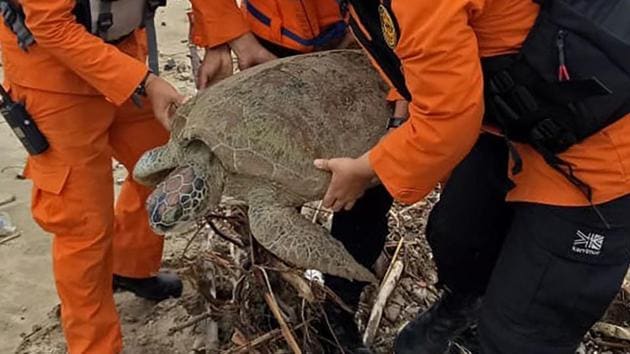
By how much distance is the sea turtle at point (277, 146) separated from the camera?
2197mm

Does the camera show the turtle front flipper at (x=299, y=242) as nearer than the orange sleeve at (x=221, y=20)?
Yes

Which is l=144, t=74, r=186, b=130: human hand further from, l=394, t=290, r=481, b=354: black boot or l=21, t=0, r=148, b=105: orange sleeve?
l=394, t=290, r=481, b=354: black boot

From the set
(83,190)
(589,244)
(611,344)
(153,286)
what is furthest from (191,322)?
(589,244)

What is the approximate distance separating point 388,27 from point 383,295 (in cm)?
142

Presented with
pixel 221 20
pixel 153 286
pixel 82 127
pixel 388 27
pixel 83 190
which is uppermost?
pixel 388 27

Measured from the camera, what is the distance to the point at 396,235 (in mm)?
3434

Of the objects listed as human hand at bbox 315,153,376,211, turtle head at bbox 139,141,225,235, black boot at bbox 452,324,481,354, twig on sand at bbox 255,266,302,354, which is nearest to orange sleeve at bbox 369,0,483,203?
human hand at bbox 315,153,376,211

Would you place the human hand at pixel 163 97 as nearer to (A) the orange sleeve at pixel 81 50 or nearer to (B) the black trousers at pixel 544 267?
(A) the orange sleeve at pixel 81 50

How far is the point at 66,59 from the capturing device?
8.24 feet

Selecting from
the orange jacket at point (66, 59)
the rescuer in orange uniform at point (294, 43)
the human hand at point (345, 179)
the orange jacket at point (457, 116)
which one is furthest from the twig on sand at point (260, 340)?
the orange jacket at point (457, 116)

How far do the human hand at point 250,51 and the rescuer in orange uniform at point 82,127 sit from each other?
144 millimetres

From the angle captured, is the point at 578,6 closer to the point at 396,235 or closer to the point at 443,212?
the point at 443,212

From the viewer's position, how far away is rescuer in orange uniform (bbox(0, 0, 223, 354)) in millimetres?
2496

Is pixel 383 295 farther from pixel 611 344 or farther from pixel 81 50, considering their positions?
pixel 81 50
